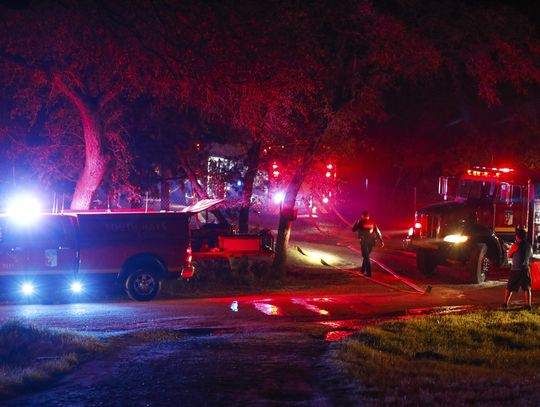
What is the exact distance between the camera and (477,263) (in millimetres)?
18922

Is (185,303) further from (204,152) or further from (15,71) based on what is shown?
(204,152)

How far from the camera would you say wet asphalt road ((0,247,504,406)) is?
686 centimetres

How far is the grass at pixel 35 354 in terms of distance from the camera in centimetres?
734

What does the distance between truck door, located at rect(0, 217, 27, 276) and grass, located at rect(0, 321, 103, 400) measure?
5147mm

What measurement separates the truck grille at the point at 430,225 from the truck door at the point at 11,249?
1105cm

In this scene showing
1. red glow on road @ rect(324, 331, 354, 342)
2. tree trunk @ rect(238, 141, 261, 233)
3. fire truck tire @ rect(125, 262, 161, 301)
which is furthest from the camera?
tree trunk @ rect(238, 141, 261, 233)

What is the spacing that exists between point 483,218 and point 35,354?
1401cm

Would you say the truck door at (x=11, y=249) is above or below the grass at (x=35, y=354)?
above

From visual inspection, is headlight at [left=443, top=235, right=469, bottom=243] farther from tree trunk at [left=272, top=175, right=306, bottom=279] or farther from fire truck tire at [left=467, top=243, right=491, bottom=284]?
tree trunk at [left=272, top=175, right=306, bottom=279]

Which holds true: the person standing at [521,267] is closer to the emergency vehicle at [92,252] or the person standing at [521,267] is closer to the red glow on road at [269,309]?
the red glow on road at [269,309]

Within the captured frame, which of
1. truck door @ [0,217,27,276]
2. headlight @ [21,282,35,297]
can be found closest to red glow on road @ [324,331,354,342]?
headlight @ [21,282,35,297]

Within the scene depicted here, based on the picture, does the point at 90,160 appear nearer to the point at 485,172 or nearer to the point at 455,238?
the point at 455,238

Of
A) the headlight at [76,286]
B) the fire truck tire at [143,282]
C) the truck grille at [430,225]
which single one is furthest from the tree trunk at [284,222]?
the headlight at [76,286]

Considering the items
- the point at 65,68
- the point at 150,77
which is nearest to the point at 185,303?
the point at 150,77
